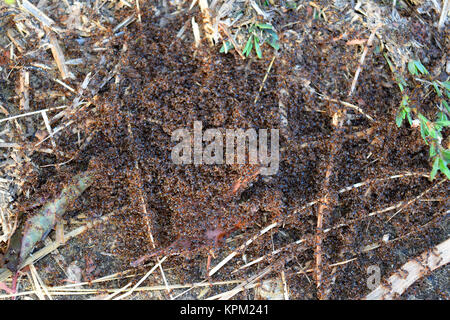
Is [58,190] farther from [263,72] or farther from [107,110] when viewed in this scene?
[263,72]

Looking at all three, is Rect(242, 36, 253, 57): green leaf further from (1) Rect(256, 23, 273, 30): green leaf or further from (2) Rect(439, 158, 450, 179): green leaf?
(2) Rect(439, 158, 450, 179): green leaf

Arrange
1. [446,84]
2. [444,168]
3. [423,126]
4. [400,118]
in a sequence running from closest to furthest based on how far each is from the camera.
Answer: [444,168] < [423,126] < [400,118] < [446,84]

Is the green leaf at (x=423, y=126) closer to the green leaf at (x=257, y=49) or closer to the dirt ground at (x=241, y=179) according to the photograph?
the dirt ground at (x=241, y=179)

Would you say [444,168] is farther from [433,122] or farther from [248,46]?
[248,46]

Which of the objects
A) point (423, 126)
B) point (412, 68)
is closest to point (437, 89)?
point (412, 68)

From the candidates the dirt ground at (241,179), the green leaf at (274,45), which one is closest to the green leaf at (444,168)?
the dirt ground at (241,179)

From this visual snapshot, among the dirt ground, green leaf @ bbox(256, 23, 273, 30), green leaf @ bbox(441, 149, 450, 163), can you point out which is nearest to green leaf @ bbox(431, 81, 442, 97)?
the dirt ground
